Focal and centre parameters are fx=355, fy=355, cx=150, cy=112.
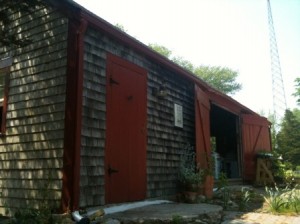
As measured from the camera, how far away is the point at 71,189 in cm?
576

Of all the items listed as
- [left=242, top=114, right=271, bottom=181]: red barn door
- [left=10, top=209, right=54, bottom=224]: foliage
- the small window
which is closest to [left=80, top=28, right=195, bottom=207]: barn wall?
[left=10, top=209, right=54, bottom=224]: foliage

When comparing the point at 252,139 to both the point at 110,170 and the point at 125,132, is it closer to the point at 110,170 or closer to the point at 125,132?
the point at 125,132

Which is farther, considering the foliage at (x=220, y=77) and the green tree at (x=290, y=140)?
the foliage at (x=220, y=77)

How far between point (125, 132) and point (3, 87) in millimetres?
2773

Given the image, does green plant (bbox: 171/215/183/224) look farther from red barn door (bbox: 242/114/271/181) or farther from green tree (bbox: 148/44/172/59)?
green tree (bbox: 148/44/172/59)

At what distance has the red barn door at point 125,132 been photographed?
677 cm

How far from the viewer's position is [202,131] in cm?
1035

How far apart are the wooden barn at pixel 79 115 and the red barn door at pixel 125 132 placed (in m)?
0.02

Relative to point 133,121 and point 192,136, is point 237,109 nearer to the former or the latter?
point 192,136

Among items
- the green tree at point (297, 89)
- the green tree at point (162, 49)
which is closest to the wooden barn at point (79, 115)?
the green tree at point (297, 89)

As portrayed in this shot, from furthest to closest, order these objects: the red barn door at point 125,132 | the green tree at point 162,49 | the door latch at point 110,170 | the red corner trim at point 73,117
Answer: the green tree at point 162,49
the red barn door at point 125,132
the door latch at point 110,170
the red corner trim at point 73,117

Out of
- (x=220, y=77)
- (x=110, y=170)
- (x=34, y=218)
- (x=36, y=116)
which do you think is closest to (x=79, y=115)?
(x=36, y=116)

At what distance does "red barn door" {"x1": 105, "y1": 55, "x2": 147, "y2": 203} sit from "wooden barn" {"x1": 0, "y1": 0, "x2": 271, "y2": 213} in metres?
0.02

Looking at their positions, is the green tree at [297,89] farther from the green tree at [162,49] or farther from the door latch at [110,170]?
the door latch at [110,170]
